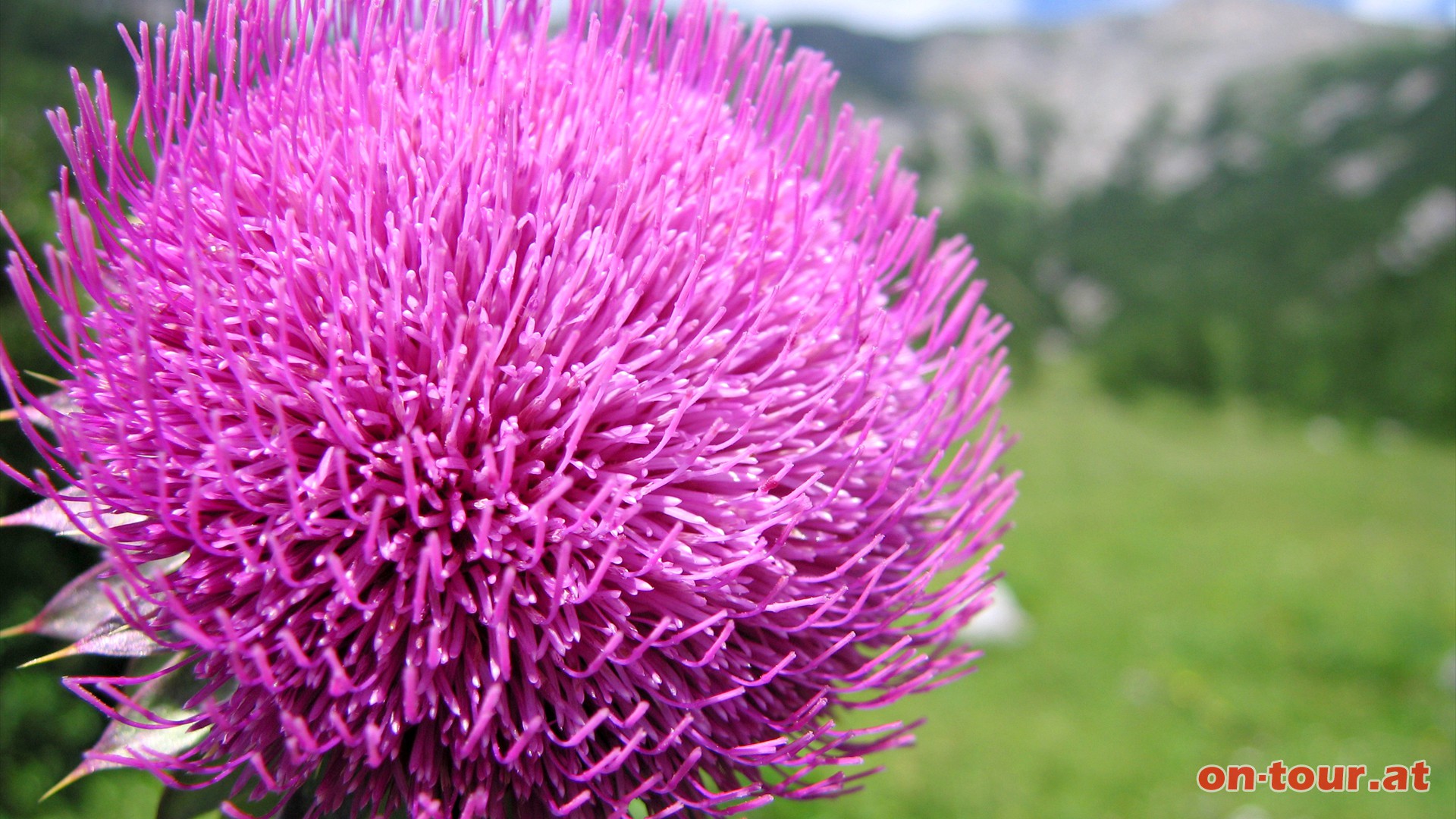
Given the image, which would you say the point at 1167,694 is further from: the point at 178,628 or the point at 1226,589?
the point at 178,628

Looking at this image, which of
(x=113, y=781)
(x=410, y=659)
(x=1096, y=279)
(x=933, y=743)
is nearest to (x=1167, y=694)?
(x=933, y=743)

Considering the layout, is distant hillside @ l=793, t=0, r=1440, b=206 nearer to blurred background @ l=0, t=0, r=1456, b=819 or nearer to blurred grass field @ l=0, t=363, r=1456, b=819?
blurred background @ l=0, t=0, r=1456, b=819

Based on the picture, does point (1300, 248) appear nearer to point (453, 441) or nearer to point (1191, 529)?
point (1191, 529)

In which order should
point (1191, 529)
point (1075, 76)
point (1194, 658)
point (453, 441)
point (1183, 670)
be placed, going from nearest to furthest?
1. point (453, 441)
2. point (1183, 670)
3. point (1194, 658)
4. point (1191, 529)
5. point (1075, 76)

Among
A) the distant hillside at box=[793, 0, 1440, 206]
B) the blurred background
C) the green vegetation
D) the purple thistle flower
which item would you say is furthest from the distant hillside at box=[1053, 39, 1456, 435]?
the purple thistle flower

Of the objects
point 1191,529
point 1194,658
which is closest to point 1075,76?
point 1191,529

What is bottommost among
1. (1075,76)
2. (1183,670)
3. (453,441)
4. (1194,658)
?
(453,441)

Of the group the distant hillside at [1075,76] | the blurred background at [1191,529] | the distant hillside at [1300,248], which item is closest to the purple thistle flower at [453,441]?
the blurred background at [1191,529]
